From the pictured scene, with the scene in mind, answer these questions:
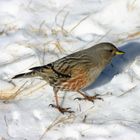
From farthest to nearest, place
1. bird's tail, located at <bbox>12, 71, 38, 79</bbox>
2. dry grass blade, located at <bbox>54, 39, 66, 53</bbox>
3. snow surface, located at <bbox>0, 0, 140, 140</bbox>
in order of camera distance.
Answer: dry grass blade, located at <bbox>54, 39, 66, 53</bbox>
bird's tail, located at <bbox>12, 71, 38, 79</bbox>
snow surface, located at <bbox>0, 0, 140, 140</bbox>

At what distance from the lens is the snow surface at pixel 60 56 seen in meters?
5.44

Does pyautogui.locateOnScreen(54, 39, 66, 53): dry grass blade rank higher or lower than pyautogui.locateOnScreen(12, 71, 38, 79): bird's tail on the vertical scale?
higher

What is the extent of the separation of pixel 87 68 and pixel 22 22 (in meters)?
1.58

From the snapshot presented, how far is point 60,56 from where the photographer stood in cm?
666

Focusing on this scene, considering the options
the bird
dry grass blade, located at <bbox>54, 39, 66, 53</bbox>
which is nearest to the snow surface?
dry grass blade, located at <bbox>54, 39, 66, 53</bbox>

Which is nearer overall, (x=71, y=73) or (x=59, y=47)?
(x=71, y=73)

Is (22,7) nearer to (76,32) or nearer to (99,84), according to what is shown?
(76,32)

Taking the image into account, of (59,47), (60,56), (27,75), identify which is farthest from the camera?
(59,47)

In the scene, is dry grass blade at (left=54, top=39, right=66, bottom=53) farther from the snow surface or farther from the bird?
the bird

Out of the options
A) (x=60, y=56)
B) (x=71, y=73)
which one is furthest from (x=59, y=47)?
(x=71, y=73)

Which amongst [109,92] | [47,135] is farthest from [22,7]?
[47,135]

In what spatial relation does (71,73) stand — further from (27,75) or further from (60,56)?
(60,56)

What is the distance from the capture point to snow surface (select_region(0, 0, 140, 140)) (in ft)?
17.9

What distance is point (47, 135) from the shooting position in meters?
5.38
